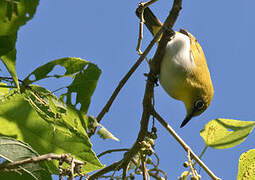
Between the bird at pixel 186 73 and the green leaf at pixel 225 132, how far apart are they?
3.82ft

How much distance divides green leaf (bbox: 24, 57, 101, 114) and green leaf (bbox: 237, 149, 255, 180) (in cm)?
109

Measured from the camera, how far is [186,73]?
367cm

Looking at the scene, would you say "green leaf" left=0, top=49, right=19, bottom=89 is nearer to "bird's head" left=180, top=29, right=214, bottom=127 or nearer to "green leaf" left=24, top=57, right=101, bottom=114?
"green leaf" left=24, top=57, right=101, bottom=114

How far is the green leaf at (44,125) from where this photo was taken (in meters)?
1.67

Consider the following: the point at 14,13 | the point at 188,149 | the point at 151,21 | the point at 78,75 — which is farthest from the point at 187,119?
the point at 14,13

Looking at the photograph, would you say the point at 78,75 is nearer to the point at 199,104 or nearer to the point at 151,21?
the point at 199,104

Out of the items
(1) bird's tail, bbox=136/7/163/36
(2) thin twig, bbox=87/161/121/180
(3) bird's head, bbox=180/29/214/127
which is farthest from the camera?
(1) bird's tail, bbox=136/7/163/36

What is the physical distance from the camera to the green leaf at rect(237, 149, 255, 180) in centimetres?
212

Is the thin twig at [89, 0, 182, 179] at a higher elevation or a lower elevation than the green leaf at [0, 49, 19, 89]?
lower

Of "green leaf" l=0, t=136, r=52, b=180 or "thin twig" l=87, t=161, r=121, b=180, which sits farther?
"thin twig" l=87, t=161, r=121, b=180

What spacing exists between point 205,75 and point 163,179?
2.14 m

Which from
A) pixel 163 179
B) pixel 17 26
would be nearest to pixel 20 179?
pixel 17 26

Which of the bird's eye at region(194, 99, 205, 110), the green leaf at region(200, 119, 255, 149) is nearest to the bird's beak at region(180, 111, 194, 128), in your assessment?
the bird's eye at region(194, 99, 205, 110)

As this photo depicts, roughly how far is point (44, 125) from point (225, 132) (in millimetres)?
1147
